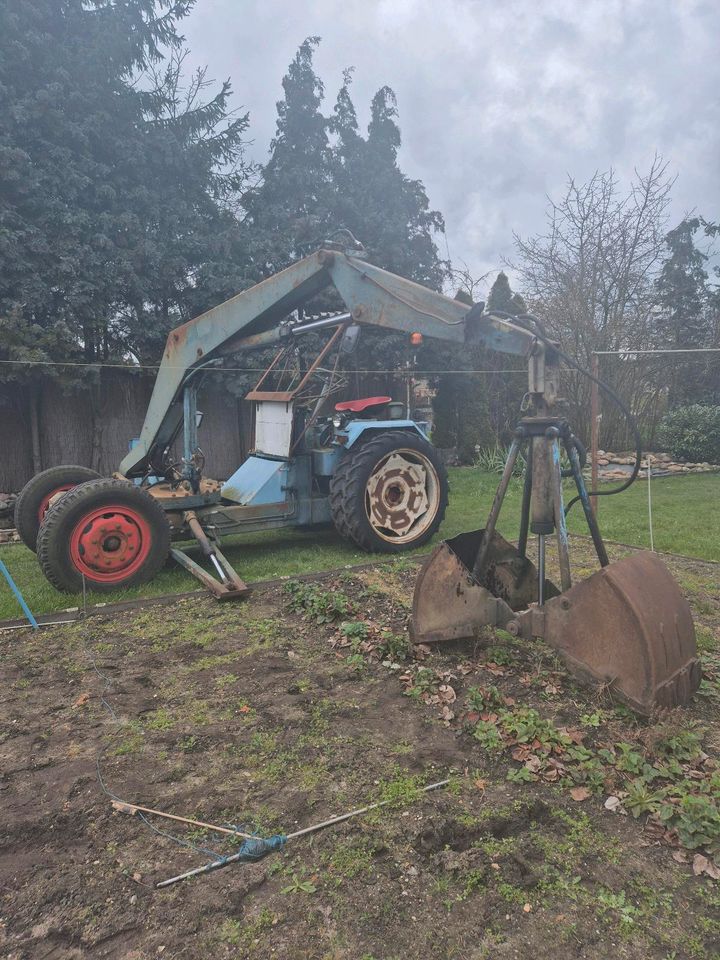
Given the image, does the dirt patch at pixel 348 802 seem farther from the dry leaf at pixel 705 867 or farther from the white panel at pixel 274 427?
the white panel at pixel 274 427

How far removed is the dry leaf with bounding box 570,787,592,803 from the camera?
228 centimetres

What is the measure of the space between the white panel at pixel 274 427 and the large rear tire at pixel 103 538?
1609 millimetres

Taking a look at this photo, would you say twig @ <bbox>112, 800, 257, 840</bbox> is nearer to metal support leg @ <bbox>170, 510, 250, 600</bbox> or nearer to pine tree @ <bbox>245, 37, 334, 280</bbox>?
metal support leg @ <bbox>170, 510, 250, 600</bbox>

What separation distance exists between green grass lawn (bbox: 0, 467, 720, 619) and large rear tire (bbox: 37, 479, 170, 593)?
0.51 ft

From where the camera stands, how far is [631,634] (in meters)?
2.71

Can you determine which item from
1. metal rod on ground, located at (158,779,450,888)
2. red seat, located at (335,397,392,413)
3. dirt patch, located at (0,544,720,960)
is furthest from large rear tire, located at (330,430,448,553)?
metal rod on ground, located at (158,779,450,888)

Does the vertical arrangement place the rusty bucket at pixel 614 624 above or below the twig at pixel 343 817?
above

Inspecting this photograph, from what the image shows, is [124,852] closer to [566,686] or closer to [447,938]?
→ [447,938]

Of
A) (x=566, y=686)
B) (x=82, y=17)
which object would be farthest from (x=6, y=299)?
(x=566, y=686)

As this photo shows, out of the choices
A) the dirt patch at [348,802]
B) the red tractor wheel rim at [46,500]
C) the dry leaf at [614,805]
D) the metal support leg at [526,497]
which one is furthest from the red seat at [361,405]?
the dry leaf at [614,805]

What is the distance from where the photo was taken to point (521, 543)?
12.4 ft

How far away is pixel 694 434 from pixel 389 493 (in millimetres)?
11014

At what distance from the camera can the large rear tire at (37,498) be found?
6.06m

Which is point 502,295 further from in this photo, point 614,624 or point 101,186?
point 614,624
